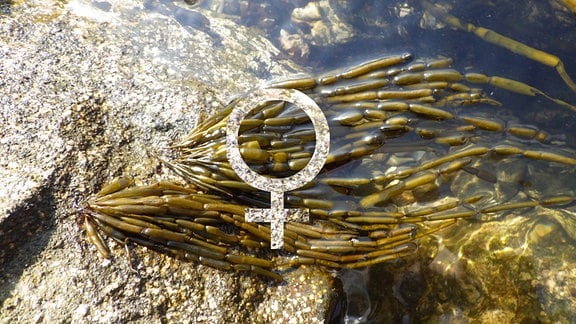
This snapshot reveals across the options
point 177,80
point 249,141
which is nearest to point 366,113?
point 249,141

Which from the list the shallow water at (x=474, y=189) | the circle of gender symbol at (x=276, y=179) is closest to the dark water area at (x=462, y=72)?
the shallow water at (x=474, y=189)

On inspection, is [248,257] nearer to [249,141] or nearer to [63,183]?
[249,141]

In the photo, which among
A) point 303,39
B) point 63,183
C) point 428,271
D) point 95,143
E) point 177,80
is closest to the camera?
point 63,183

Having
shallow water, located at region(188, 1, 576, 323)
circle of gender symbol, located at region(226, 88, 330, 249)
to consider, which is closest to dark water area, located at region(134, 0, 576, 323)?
shallow water, located at region(188, 1, 576, 323)

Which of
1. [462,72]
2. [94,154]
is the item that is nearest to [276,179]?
[94,154]

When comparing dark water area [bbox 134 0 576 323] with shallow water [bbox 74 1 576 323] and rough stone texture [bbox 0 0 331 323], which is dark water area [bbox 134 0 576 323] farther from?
rough stone texture [bbox 0 0 331 323]
